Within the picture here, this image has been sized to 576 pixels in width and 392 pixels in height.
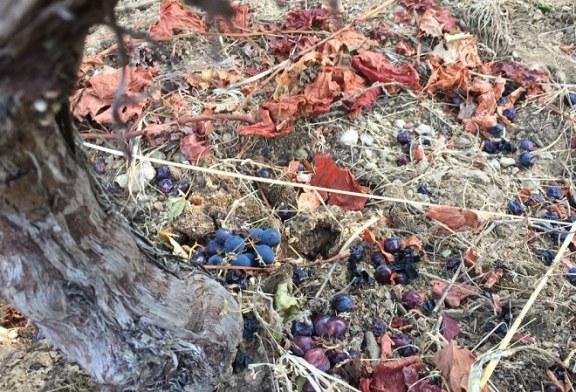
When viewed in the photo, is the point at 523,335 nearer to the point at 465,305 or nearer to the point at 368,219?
the point at 465,305

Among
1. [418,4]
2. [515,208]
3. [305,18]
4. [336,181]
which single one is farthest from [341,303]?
[418,4]

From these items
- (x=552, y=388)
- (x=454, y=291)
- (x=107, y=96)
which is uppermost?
(x=107, y=96)

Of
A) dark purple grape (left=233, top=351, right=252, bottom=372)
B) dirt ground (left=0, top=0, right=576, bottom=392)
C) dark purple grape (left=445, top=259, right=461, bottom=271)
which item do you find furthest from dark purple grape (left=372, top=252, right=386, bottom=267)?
dark purple grape (left=233, top=351, right=252, bottom=372)

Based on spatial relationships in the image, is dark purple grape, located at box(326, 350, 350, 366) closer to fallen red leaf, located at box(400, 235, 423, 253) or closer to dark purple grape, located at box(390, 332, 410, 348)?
dark purple grape, located at box(390, 332, 410, 348)

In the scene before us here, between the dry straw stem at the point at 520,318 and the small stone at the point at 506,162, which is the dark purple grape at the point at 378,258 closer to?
the dry straw stem at the point at 520,318

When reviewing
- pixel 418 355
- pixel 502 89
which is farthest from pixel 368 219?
pixel 502 89

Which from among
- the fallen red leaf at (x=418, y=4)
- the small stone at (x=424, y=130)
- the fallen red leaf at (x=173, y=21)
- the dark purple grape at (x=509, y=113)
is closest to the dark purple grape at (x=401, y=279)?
the small stone at (x=424, y=130)

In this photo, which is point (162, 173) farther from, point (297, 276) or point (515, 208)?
point (515, 208)
